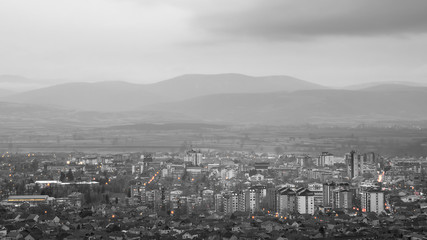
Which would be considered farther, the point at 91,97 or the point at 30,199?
the point at 91,97

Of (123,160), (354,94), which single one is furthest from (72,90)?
(123,160)

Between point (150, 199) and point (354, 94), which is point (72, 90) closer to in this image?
point (354, 94)

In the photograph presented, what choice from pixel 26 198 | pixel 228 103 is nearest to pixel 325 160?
pixel 26 198

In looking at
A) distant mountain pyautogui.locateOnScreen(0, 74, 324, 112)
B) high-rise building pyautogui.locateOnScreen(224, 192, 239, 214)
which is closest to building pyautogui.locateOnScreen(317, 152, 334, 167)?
high-rise building pyautogui.locateOnScreen(224, 192, 239, 214)

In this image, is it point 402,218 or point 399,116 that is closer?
point 402,218

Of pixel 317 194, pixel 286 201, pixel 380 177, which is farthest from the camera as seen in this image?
pixel 380 177

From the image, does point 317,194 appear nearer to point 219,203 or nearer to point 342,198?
point 342,198

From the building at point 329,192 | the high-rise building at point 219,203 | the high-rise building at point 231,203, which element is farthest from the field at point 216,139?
the high-rise building at point 231,203
